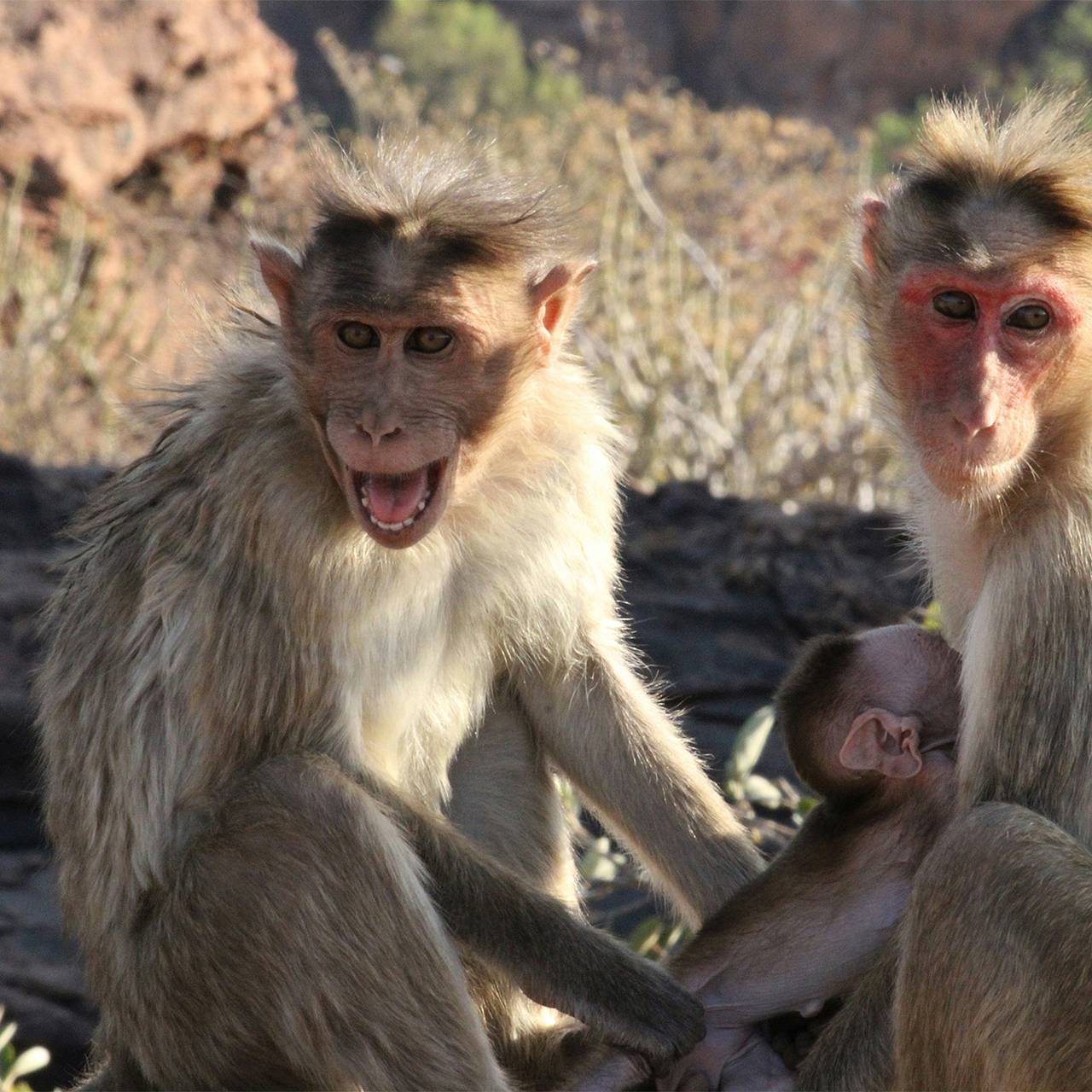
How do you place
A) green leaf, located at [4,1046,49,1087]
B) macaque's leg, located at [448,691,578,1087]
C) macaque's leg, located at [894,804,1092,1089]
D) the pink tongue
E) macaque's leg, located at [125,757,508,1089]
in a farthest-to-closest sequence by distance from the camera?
green leaf, located at [4,1046,49,1087]
macaque's leg, located at [448,691,578,1087]
the pink tongue
macaque's leg, located at [125,757,508,1089]
macaque's leg, located at [894,804,1092,1089]

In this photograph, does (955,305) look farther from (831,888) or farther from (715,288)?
(715,288)

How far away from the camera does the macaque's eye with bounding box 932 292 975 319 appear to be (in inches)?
144

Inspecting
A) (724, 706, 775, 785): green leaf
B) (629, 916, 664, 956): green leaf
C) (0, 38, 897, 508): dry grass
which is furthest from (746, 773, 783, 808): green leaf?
(0, 38, 897, 508): dry grass

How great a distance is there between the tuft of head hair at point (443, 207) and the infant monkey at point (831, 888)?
133 cm

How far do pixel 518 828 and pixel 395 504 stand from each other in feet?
3.43

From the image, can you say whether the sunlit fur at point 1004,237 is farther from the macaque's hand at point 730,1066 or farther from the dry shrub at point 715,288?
the dry shrub at point 715,288

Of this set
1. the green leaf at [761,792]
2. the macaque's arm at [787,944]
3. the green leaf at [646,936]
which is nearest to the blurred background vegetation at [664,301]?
the green leaf at [761,792]

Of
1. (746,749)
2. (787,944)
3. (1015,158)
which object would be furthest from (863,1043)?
(1015,158)

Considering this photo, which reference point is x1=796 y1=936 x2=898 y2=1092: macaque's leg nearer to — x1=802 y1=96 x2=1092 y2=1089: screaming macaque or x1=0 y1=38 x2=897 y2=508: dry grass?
x1=802 y1=96 x2=1092 y2=1089: screaming macaque

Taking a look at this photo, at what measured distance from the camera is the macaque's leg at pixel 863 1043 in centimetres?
347

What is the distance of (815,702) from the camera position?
→ 4012 mm

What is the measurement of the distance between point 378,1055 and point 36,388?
327 inches

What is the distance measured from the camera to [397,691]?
3.91 metres

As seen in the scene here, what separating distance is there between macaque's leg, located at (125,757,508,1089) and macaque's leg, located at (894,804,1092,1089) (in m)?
0.94
